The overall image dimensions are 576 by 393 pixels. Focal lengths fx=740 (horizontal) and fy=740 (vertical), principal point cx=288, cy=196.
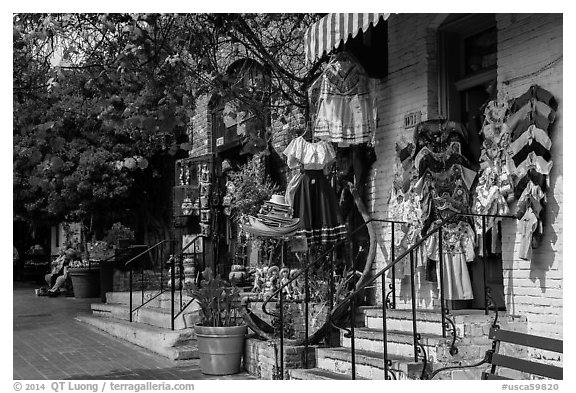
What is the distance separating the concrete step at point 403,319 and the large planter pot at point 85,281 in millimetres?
10643

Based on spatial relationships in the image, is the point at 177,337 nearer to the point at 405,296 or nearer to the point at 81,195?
the point at 405,296

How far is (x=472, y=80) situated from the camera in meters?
8.15

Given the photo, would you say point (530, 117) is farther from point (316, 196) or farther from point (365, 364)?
point (316, 196)

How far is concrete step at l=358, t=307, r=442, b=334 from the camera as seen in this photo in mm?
7230

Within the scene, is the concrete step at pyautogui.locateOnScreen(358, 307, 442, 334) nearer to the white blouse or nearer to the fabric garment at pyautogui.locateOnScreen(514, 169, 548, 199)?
the fabric garment at pyautogui.locateOnScreen(514, 169, 548, 199)

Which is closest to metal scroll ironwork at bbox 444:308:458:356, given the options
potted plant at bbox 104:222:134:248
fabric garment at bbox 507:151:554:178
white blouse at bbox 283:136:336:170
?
fabric garment at bbox 507:151:554:178

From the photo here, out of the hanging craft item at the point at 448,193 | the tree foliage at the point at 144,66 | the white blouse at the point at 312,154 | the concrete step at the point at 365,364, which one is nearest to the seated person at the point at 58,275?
the tree foliage at the point at 144,66

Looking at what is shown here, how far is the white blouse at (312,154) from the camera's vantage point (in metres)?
9.19

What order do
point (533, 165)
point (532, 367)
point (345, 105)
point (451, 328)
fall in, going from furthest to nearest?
point (345, 105) → point (451, 328) → point (533, 165) → point (532, 367)

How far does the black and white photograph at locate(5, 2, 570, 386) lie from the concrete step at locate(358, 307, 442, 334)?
0.07 feet

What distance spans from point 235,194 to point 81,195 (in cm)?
764

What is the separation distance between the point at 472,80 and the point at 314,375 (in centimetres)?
362

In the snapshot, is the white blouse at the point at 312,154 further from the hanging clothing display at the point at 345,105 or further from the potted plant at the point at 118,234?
the potted plant at the point at 118,234

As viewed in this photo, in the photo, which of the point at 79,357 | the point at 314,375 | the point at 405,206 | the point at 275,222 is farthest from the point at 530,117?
the point at 79,357
